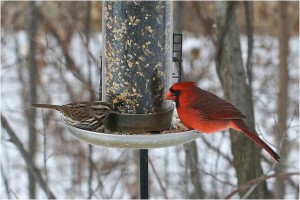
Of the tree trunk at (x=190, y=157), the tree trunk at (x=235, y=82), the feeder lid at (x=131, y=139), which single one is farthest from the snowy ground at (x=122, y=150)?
the feeder lid at (x=131, y=139)

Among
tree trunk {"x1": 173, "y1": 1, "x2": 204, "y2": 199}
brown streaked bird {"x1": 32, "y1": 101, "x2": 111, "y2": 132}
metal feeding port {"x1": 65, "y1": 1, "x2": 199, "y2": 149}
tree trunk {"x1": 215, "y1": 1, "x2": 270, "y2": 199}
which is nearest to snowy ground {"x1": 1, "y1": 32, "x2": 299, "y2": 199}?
tree trunk {"x1": 173, "y1": 1, "x2": 204, "y2": 199}

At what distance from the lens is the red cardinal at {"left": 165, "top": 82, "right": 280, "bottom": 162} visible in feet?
8.36

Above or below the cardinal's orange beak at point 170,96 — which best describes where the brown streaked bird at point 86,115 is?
below

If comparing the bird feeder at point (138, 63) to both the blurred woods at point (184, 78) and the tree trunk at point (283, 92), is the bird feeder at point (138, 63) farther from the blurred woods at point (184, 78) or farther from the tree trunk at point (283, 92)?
the tree trunk at point (283, 92)

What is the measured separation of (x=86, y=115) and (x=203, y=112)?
483 millimetres

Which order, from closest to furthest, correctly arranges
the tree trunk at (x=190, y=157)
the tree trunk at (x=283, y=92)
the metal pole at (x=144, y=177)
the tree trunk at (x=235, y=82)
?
the metal pole at (x=144, y=177) < the tree trunk at (x=190, y=157) < the tree trunk at (x=235, y=82) < the tree trunk at (x=283, y=92)

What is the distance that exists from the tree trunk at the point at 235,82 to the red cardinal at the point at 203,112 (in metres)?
1.28

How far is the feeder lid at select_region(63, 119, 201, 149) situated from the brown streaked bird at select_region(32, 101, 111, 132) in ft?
0.34

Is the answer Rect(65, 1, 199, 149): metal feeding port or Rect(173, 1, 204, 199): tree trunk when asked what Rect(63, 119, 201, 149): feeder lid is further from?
Rect(173, 1, 204, 199): tree trunk

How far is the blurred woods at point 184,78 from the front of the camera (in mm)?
3967

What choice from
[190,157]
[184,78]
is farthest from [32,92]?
[190,157]

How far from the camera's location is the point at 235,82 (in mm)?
3885

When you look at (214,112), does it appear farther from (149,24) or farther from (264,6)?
(264,6)

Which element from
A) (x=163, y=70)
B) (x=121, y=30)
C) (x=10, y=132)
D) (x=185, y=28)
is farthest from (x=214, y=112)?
(x=185, y=28)
